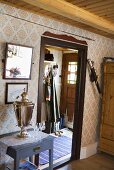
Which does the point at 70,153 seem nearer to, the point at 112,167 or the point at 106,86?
the point at 112,167

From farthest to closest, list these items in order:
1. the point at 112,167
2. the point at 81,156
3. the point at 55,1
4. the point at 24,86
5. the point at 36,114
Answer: the point at 81,156
the point at 112,167
the point at 36,114
the point at 24,86
the point at 55,1

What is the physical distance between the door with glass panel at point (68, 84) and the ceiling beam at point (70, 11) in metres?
2.35

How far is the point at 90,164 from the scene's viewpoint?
3492 mm

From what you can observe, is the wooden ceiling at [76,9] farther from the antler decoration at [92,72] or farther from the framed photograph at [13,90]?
the framed photograph at [13,90]

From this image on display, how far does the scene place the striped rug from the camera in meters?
3.55

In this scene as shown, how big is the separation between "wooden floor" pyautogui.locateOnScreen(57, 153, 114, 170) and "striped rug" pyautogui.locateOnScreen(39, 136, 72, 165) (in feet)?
1.04

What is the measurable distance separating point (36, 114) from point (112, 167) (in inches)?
60.8

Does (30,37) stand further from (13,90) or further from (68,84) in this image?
(68,84)

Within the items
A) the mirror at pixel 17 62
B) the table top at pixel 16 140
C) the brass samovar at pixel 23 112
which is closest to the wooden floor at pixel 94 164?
the table top at pixel 16 140

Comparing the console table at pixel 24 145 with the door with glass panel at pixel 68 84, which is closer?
the console table at pixel 24 145

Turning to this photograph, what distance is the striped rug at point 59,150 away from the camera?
3546 mm

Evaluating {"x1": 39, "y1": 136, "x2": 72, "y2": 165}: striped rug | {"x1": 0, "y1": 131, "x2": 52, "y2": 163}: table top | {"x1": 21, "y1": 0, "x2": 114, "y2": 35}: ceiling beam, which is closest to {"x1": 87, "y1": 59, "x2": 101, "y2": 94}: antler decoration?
{"x1": 21, "y1": 0, "x2": 114, "y2": 35}: ceiling beam

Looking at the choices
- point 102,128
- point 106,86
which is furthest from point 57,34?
point 102,128

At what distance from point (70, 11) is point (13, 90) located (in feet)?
3.66
